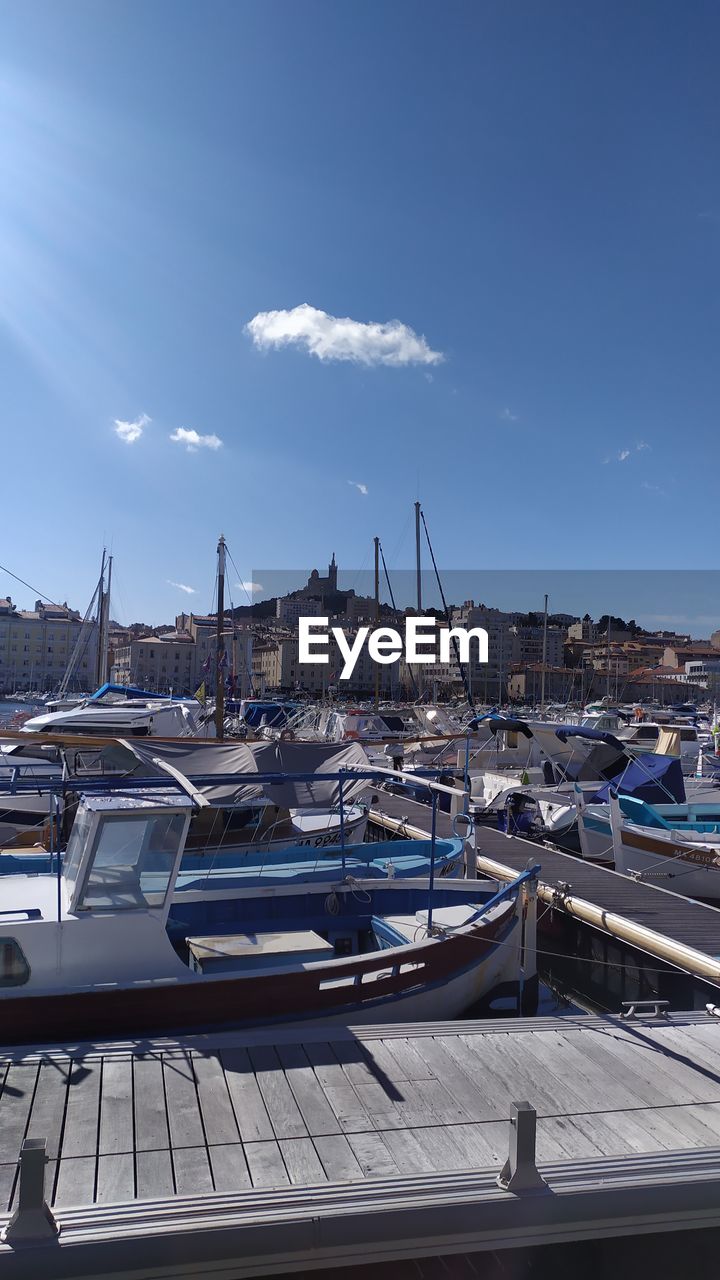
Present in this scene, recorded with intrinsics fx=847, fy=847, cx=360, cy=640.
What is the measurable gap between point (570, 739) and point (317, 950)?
18438 millimetres

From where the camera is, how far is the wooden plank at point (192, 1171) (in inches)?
185

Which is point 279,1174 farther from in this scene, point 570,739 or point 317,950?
point 570,739

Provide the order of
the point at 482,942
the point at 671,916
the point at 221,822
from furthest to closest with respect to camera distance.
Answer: the point at 221,822 < the point at 671,916 < the point at 482,942

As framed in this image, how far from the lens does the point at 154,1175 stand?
484 centimetres

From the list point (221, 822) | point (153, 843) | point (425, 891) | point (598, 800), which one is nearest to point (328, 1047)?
point (153, 843)

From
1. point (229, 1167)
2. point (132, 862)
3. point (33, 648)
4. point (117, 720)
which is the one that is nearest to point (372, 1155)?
point (229, 1167)

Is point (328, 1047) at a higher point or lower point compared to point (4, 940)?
lower

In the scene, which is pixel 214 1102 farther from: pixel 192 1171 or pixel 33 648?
pixel 33 648

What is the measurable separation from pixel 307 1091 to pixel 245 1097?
0.44 metres

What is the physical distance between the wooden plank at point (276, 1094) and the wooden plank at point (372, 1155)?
341 mm

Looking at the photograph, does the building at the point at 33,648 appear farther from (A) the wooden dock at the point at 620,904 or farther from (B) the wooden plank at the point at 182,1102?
(B) the wooden plank at the point at 182,1102

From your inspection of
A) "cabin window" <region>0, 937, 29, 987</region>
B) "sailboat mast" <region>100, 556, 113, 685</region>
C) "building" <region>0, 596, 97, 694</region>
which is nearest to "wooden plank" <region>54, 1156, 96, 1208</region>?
"cabin window" <region>0, 937, 29, 987</region>

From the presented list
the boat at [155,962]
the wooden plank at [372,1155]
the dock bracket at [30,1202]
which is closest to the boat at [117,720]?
the boat at [155,962]

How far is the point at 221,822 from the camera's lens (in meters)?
16.8
